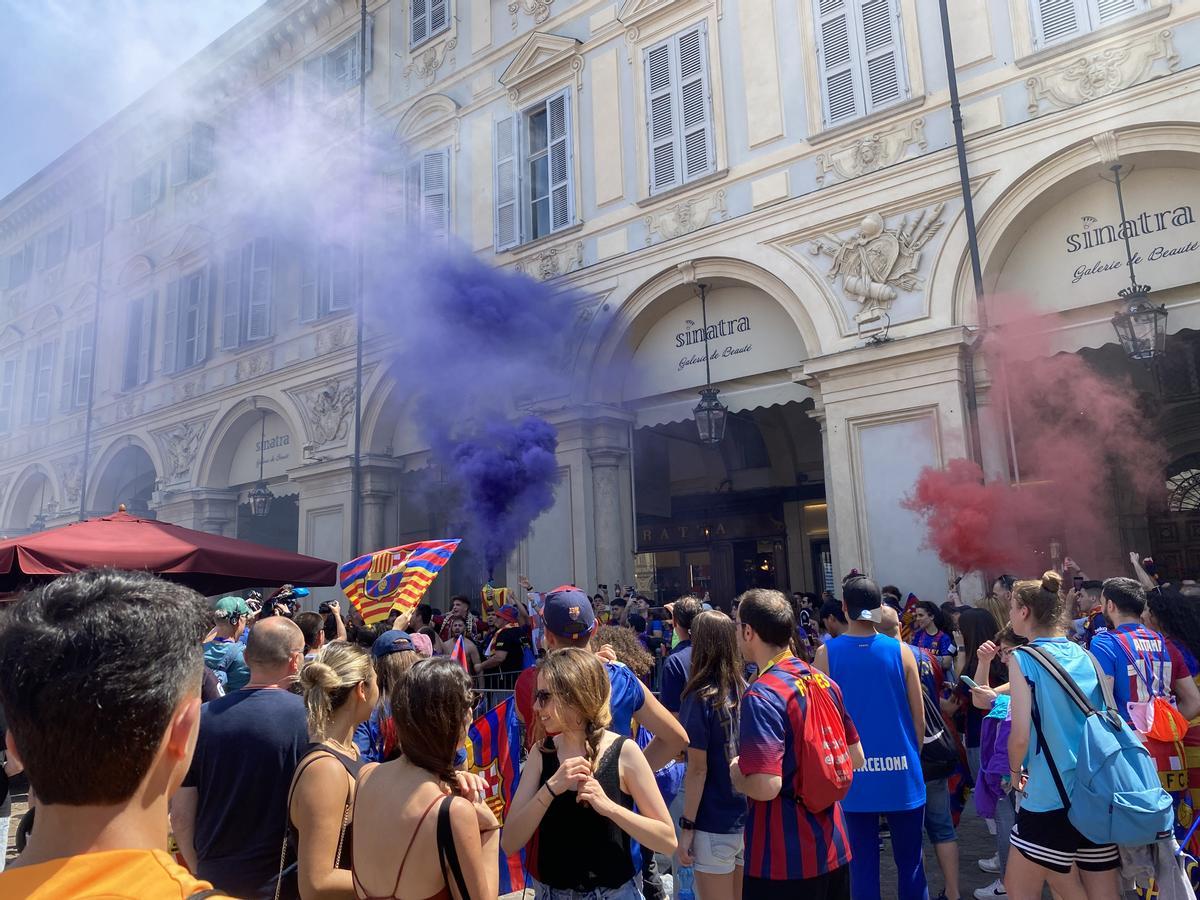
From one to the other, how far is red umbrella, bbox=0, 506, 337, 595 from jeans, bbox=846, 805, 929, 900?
207 inches

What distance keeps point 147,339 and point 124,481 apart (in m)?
3.81

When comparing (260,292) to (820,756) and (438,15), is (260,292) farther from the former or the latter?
(820,756)

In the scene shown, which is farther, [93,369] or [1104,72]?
[93,369]

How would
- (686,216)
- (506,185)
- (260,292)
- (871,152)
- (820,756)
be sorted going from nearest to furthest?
(820,756) < (871,152) < (686,216) < (506,185) < (260,292)

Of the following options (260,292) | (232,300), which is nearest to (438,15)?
(260,292)

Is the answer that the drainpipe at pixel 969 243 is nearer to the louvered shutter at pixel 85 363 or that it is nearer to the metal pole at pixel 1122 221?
the metal pole at pixel 1122 221

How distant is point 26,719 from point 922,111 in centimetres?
1084

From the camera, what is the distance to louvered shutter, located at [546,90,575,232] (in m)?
13.0

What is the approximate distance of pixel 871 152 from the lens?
33.2 ft

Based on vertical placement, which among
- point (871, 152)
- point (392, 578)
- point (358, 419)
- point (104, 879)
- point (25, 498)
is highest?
point (871, 152)

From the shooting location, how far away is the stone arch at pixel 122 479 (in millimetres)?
20125

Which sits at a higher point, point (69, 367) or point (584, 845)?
point (69, 367)

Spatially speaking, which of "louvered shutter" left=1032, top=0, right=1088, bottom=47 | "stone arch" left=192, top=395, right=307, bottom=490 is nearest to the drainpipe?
"louvered shutter" left=1032, top=0, right=1088, bottom=47

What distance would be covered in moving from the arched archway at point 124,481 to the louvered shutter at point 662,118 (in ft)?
48.7
